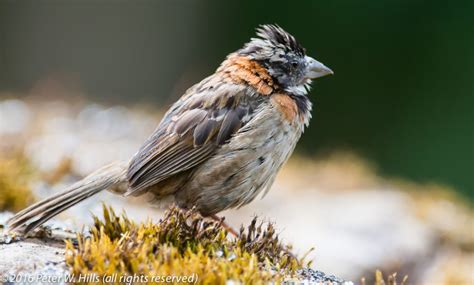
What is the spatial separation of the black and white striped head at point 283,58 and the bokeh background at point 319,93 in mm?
1474

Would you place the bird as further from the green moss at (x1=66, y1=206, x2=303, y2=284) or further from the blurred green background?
the blurred green background

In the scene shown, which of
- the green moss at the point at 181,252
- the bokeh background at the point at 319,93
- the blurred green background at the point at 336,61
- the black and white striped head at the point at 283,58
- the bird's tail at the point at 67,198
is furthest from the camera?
the blurred green background at the point at 336,61

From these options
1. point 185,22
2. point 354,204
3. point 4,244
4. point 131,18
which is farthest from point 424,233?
point 131,18

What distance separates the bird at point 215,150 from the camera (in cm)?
437

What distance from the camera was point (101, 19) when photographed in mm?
16922

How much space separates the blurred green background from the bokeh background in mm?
25

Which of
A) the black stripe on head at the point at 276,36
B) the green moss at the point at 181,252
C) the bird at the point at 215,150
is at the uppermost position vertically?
the black stripe on head at the point at 276,36

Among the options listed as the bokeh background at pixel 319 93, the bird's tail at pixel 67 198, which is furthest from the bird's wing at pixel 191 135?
the bokeh background at pixel 319 93

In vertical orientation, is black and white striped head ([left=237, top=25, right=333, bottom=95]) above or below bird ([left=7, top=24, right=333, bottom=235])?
above

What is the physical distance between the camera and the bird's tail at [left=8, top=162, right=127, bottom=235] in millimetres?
4027

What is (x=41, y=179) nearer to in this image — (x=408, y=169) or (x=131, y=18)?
(x=408, y=169)

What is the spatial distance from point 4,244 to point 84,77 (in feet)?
38.6

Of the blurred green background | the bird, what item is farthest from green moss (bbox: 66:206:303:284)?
the blurred green background

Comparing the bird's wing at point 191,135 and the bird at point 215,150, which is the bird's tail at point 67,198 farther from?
the bird's wing at point 191,135
